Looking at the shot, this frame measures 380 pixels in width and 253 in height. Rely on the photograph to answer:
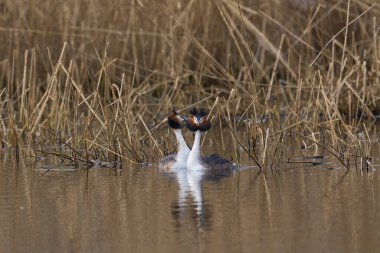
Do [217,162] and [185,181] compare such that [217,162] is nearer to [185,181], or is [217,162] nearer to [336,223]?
[185,181]

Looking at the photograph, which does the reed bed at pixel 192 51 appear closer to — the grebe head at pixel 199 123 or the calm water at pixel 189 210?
the grebe head at pixel 199 123

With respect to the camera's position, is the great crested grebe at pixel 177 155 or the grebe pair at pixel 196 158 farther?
the great crested grebe at pixel 177 155

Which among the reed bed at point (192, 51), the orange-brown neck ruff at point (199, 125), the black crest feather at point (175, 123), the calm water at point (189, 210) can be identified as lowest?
the calm water at point (189, 210)

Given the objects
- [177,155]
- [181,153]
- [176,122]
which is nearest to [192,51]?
[176,122]

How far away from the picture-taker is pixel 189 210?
747 centimetres

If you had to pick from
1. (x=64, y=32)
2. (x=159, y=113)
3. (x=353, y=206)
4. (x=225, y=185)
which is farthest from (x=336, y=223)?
(x=64, y=32)

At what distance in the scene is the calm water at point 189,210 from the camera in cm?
634

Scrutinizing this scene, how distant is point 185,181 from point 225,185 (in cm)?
55

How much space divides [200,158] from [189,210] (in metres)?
2.51

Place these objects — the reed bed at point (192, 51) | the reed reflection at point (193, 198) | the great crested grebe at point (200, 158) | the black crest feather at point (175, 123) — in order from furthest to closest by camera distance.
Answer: the reed bed at point (192, 51)
the black crest feather at point (175, 123)
the great crested grebe at point (200, 158)
the reed reflection at point (193, 198)

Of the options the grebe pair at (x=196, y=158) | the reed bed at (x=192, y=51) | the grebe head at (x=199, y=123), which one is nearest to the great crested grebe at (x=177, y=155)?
the grebe pair at (x=196, y=158)

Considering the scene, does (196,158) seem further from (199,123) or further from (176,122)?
(176,122)

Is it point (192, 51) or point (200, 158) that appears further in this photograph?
point (192, 51)

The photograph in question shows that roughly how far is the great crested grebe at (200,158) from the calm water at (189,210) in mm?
114
